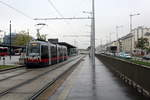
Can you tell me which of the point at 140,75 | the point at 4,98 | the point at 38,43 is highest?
the point at 38,43

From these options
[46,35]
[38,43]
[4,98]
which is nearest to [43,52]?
[38,43]

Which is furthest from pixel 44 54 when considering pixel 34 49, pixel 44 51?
pixel 34 49

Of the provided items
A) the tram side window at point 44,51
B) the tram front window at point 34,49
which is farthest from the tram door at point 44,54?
the tram front window at point 34,49

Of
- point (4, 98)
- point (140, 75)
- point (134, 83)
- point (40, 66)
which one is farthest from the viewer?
point (40, 66)

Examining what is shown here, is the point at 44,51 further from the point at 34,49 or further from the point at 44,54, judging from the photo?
the point at 34,49

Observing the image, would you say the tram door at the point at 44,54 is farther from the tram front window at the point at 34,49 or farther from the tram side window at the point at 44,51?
the tram front window at the point at 34,49

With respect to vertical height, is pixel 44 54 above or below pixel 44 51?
below

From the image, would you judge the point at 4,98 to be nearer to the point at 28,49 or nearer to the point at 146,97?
the point at 146,97

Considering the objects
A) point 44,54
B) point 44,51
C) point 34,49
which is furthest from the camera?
point 44,51

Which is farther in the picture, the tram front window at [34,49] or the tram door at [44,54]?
the tram door at [44,54]

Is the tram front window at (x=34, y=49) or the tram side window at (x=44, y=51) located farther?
the tram side window at (x=44, y=51)

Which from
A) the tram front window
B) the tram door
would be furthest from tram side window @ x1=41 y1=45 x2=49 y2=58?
the tram front window

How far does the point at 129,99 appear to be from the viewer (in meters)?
10.3

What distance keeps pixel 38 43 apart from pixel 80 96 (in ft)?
73.5
